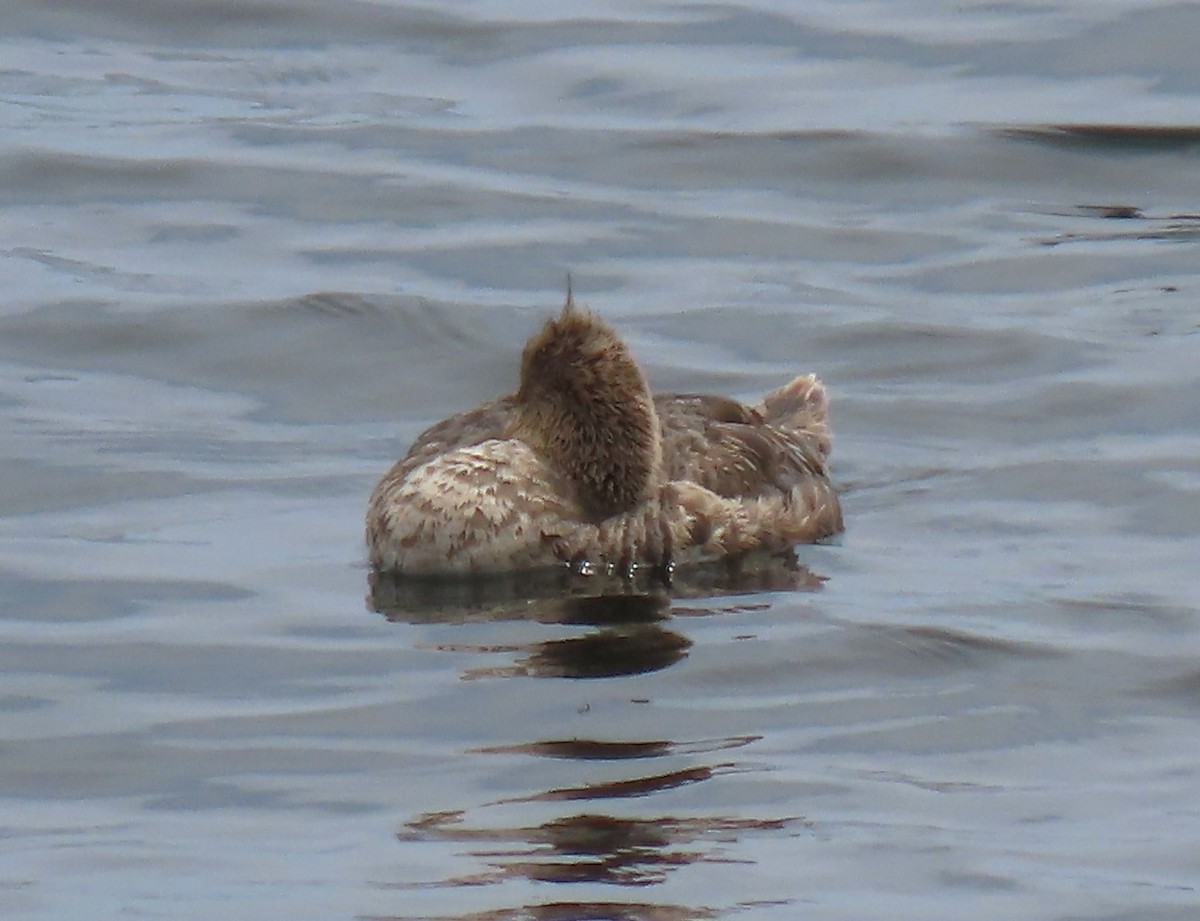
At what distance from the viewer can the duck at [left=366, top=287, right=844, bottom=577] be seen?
1194 centimetres

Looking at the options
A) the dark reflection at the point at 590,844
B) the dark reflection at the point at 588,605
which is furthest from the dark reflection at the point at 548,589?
the dark reflection at the point at 590,844

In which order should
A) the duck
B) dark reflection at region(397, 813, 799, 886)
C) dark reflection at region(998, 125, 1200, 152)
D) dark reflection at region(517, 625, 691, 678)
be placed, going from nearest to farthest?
dark reflection at region(397, 813, 799, 886)
dark reflection at region(517, 625, 691, 678)
the duck
dark reflection at region(998, 125, 1200, 152)

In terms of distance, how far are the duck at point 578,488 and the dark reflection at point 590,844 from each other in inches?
120

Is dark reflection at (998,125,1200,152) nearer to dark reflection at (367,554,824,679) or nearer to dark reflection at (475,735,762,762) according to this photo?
dark reflection at (367,554,824,679)

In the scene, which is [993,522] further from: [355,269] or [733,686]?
[355,269]

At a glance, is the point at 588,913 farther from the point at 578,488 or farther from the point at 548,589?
the point at 578,488

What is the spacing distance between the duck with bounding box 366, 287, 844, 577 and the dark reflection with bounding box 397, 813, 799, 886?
3.04m

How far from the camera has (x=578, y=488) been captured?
1233 centimetres

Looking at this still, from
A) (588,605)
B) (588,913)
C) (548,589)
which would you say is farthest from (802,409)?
(588,913)

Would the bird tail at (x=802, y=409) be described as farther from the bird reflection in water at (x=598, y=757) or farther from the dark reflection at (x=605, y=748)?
the dark reflection at (x=605, y=748)

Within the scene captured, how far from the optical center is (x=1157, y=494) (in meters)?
12.9

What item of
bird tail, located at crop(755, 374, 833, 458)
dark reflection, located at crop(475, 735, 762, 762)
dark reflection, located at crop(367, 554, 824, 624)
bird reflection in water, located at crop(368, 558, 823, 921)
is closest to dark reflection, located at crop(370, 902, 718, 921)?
bird reflection in water, located at crop(368, 558, 823, 921)

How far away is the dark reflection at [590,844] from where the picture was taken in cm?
847

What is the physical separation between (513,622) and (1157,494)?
3086 mm
